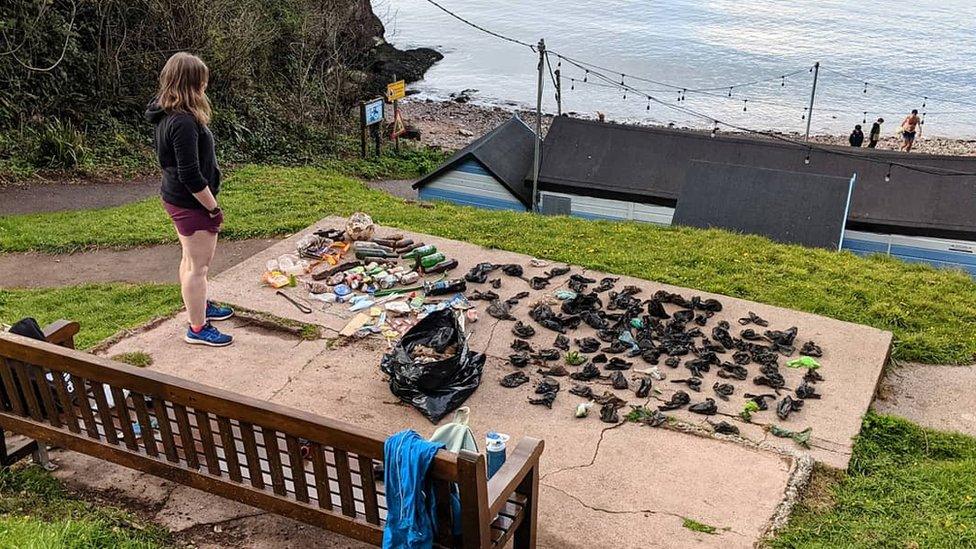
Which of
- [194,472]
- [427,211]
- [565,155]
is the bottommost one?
[565,155]

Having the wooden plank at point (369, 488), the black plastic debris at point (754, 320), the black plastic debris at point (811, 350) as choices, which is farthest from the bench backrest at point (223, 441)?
the black plastic debris at point (754, 320)

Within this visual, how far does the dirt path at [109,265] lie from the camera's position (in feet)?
26.4

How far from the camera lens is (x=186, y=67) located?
468 cm

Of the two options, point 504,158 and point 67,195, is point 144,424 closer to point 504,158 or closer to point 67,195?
point 67,195

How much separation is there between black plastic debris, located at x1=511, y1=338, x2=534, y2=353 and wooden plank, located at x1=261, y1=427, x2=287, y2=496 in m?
2.63

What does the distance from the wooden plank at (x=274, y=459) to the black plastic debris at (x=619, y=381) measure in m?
2.60

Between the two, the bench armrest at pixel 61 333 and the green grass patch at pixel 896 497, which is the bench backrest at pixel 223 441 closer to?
the bench armrest at pixel 61 333

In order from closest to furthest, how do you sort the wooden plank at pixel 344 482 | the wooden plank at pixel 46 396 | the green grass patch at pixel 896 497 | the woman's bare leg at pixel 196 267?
the wooden plank at pixel 344 482 → the wooden plank at pixel 46 396 → the green grass patch at pixel 896 497 → the woman's bare leg at pixel 196 267

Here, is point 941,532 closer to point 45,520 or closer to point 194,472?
point 194,472

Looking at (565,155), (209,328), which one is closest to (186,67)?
(209,328)

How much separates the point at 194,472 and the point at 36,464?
117 centimetres

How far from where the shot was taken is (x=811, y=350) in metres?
6.07

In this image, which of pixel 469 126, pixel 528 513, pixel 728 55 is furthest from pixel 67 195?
pixel 728 55

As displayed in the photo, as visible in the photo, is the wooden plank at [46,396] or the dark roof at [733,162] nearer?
the wooden plank at [46,396]
